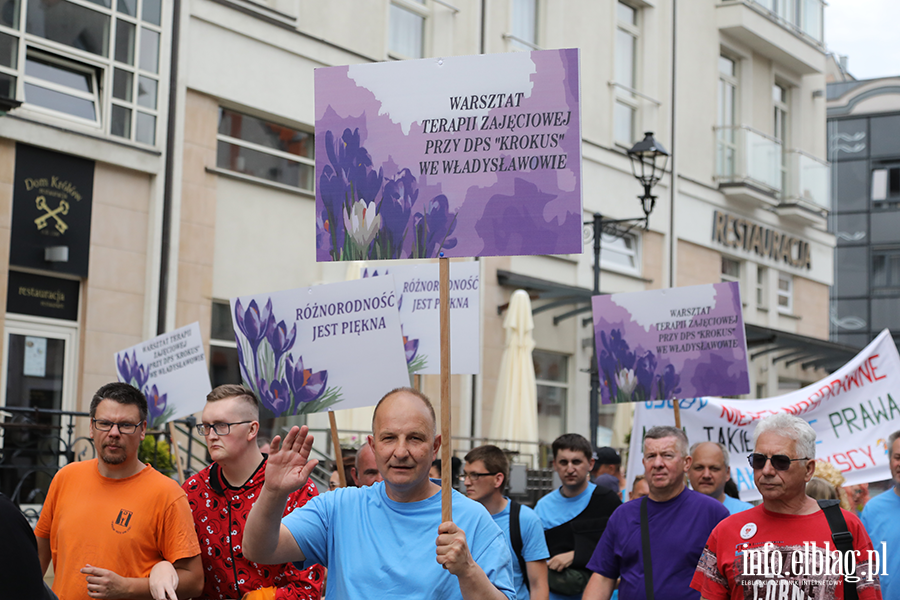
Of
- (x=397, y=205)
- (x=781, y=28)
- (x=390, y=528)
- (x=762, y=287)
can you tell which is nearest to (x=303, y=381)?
(x=397, y=205)

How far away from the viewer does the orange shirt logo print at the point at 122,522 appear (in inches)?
195

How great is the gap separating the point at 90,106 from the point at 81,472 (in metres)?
9.93

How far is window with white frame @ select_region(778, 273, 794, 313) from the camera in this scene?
1133 inches

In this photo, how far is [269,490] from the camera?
3.62 metres

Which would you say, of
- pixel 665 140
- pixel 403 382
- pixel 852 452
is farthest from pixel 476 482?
pixel 665 140

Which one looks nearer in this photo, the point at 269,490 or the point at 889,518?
the point at 269,490

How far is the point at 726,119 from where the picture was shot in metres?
27.0

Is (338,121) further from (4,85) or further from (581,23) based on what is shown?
(581,23)

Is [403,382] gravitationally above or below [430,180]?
below

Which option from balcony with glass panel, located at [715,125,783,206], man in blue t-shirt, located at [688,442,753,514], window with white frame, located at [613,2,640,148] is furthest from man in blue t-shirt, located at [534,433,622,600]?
balcony with glass panel, located at [715,125,783,206]

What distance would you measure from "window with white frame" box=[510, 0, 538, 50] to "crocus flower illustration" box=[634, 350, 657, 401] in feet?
38.2

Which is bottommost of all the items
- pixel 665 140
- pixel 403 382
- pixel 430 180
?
pixel 403 382

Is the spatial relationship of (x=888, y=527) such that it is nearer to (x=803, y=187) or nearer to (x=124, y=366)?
(x=124, y=366)

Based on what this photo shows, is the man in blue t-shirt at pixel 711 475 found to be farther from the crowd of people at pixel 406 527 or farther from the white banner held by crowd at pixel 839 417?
the white banner held by crowd at pixel 839 417
